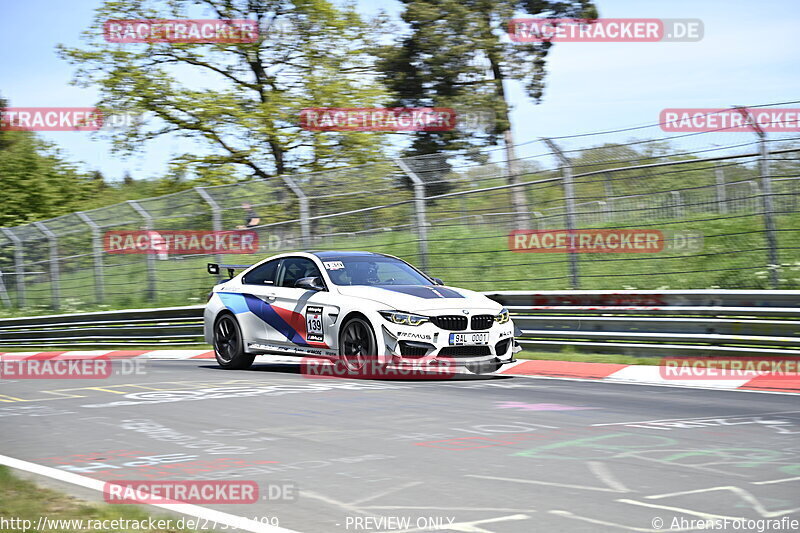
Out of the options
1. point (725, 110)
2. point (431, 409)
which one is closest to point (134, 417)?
point (431, 409)

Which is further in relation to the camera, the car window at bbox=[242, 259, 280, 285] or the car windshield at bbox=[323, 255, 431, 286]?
the car window at bbox=[242, 259, 280, 285]

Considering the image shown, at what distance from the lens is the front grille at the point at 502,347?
36.3ft

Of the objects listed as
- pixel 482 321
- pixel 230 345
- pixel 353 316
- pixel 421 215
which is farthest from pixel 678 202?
pixel 230 345

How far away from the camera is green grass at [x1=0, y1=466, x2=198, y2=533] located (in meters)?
4.73

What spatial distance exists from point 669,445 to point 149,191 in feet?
101

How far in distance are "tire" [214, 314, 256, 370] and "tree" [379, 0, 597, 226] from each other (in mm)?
23794

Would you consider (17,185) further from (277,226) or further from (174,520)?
(174,520)

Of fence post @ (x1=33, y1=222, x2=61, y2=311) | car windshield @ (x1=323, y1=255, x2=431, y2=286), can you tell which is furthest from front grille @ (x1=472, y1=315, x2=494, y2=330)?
fence post @ (x1=33, y1=222, x2=61, y2=311)

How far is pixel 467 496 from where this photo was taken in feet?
17.6

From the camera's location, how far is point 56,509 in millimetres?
5129

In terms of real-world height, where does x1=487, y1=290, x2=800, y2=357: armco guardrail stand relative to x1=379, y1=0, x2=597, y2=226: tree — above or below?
below

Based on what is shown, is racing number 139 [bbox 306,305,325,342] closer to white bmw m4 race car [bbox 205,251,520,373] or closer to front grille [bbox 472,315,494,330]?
white bmw m4 race car [bbox 205,251,520,373]

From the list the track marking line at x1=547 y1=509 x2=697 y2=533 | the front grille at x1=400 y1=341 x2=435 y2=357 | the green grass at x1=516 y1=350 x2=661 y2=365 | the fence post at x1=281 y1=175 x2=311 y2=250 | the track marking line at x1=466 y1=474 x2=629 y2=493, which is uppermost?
the fence post at x1=281 y1=175 x2=311 y2=250

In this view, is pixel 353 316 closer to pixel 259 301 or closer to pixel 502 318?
pixel 502 318
